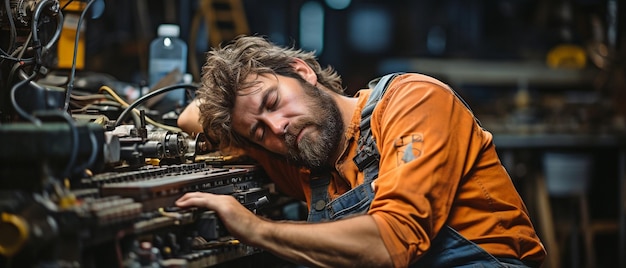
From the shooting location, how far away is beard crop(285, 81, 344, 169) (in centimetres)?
257

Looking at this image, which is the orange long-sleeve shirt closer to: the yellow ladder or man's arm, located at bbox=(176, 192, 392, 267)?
man's arm, located at bbox=(176, 192, 392, 267)

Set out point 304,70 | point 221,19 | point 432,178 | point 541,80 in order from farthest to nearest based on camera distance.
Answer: point 541,80
point 221,19
point 304,70
point 432,178

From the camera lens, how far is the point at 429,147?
2221mm

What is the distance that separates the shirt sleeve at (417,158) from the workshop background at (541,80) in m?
1.51

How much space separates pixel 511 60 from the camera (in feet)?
30.3

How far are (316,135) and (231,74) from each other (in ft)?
1.23

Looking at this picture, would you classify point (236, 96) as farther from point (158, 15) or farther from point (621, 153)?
point (158, 15)

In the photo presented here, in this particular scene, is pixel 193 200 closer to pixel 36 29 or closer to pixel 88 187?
pixel 88 187

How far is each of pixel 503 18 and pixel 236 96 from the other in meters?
7.61

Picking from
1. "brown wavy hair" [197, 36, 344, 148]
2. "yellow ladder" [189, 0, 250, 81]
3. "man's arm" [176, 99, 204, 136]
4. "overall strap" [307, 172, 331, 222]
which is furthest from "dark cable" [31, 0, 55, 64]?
"yellow ladder" [189, 0, 250, 81]

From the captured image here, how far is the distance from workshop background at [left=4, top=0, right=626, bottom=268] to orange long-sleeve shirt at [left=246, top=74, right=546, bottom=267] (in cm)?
147

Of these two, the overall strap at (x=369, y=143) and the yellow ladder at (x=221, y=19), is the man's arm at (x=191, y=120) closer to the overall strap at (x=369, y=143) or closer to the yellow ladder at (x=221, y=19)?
the overall strap at (x=369, y=143)

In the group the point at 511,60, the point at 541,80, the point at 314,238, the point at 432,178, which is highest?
the point at 432,178

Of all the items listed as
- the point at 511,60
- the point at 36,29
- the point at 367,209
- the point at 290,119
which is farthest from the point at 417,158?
the point at 511,60
